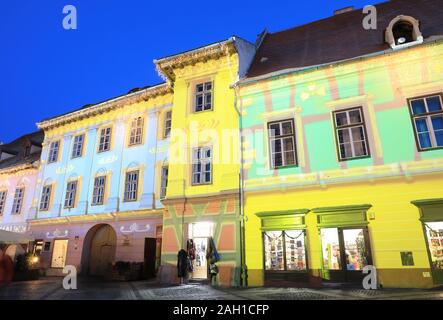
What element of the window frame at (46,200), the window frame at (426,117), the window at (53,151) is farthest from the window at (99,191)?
the window frame at (426,117)

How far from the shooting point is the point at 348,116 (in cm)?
1251

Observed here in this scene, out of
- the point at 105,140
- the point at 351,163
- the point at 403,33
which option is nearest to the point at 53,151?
the point at 105,140

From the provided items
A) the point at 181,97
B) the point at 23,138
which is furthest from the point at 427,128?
the point at 23,138

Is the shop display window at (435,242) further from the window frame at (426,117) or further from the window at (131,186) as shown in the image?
the window at (131,186)

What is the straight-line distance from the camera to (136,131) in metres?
20.0

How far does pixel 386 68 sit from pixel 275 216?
23.6ft

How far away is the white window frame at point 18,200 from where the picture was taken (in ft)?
79.1

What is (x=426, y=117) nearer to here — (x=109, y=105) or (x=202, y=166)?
(x=202, y=166)

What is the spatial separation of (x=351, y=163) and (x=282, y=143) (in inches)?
113

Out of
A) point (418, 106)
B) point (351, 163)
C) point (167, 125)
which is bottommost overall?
point (351, 163)

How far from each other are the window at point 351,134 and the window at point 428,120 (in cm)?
174

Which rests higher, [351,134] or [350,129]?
[350,129]

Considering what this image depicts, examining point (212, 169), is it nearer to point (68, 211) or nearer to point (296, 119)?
point (296, 119)

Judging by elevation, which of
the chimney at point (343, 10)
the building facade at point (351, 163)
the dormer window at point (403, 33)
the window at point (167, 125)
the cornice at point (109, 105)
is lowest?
the building facade at point (351, 163)
